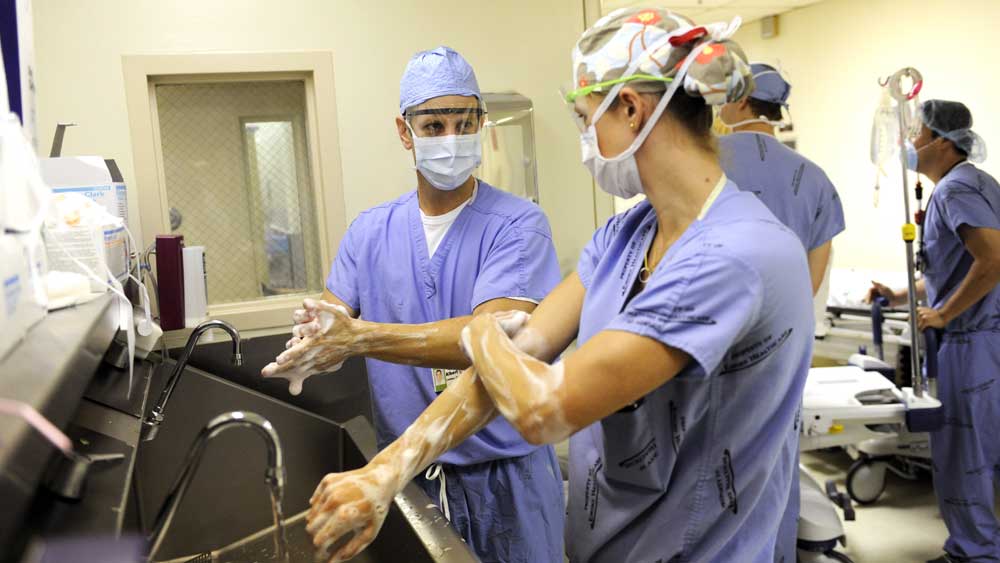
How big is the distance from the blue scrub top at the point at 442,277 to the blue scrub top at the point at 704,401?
444 mm

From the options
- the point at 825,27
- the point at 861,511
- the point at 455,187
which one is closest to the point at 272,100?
the point at 455,187

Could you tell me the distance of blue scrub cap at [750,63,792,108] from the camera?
2.36 metres

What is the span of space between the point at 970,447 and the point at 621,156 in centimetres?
256

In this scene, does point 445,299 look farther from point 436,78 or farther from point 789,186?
point 789,186

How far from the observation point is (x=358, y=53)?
284 cm

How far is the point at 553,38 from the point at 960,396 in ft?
7.13

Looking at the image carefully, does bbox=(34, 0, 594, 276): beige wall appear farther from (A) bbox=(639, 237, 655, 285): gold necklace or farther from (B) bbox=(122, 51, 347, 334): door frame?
(A) bbox=(639, 237, 655, 285): gold necklace

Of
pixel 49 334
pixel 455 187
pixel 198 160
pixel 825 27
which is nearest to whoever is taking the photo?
pixel 49 334

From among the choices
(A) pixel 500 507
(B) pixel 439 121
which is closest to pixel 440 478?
(A) pixel 500 507

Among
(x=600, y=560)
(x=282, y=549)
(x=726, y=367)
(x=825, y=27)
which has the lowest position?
(x=600, y=560)

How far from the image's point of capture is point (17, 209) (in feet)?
2.38

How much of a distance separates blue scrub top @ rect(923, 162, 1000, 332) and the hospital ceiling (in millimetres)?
3231

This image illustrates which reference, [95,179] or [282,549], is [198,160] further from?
[282,549]

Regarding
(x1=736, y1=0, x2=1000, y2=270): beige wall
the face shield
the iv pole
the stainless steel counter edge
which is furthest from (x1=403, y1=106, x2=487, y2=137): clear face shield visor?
(x1=736, y1=0, x2=1000, y2=270): beige wall
